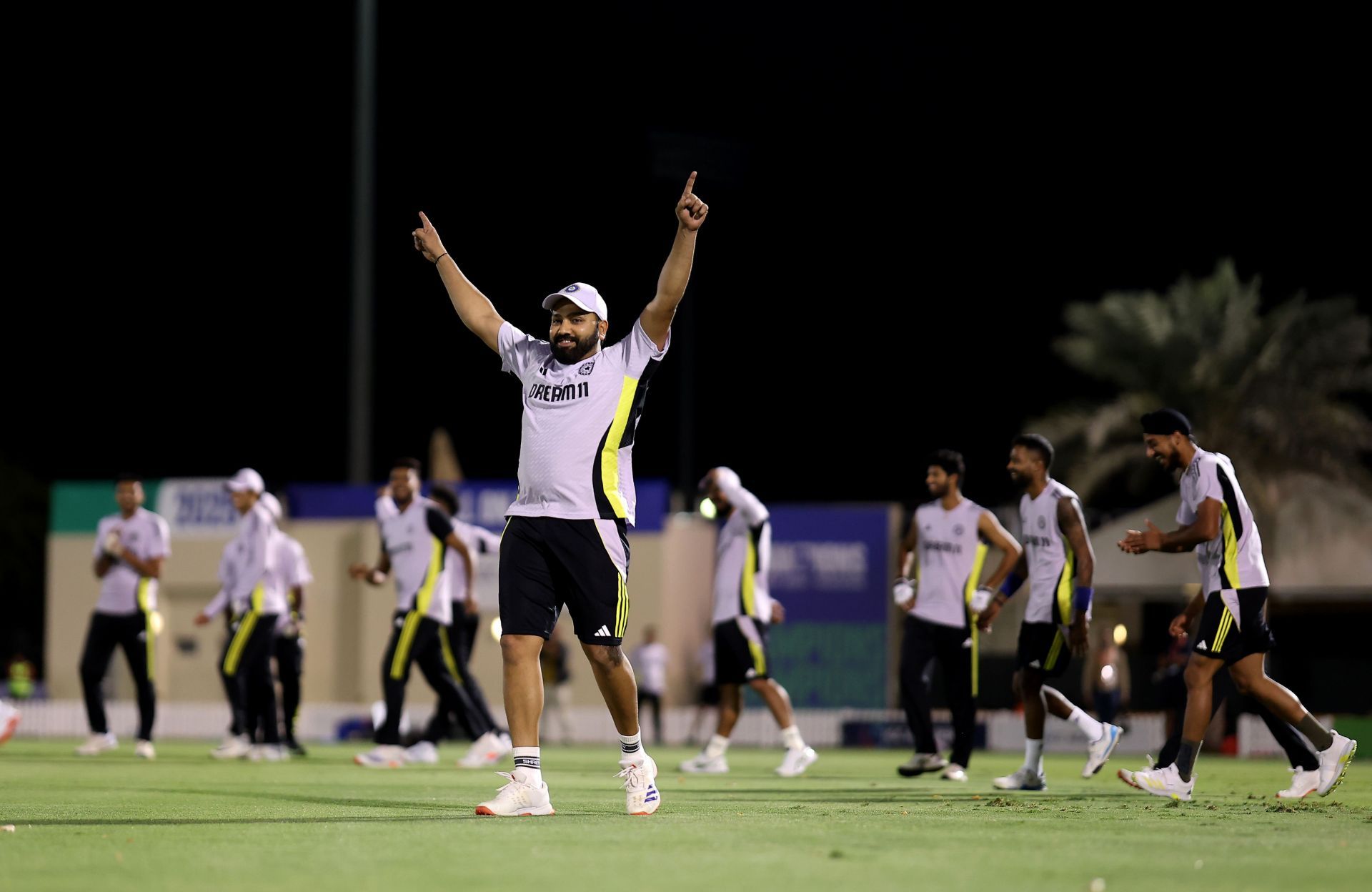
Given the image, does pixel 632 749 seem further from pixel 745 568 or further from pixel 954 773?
pixel 745 568

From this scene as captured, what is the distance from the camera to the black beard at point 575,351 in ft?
28.0

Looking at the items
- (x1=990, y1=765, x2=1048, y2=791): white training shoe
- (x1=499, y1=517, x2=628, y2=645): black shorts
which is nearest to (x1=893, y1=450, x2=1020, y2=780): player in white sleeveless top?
(x1=990, y1=765, x2=1048, y2=791): white training shoe

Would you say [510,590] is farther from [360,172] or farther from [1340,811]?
[360,172]

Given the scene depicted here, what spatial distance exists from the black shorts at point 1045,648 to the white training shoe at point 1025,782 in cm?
64

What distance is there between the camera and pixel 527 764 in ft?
27.5

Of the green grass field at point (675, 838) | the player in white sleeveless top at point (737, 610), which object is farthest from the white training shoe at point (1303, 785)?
the player in white sleeveless top at point (737, 610)

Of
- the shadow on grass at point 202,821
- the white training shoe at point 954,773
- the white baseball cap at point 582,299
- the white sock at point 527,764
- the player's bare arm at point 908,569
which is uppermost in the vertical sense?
the white baseball cap at point 582,299

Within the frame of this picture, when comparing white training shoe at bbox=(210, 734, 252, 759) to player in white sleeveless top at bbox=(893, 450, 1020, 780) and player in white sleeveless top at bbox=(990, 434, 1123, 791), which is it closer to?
player in white sleeveless top at bbox=(893, 450, 1020, 780)

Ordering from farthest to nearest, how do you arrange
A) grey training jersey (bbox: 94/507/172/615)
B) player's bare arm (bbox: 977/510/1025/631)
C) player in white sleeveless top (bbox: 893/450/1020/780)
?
1. grey training jersey (bbox: 94/507/172/615)
2. player in white sleeveless top (bbox: 893/450/1020/780)
3. player's bare arm (bbox: 977/510/1025/631)

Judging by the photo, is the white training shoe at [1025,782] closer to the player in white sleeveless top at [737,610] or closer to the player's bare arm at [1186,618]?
the player's bare arm at [1186,618]

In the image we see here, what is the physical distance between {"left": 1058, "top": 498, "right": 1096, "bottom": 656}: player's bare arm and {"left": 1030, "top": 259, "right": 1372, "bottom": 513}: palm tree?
2097cm

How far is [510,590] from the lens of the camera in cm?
848

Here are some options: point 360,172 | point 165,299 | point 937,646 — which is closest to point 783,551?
point 360,172

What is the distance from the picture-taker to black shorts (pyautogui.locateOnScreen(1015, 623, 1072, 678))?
11781 millimetres
